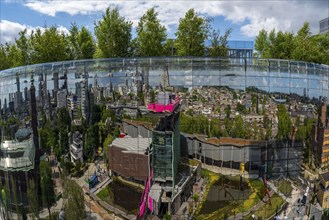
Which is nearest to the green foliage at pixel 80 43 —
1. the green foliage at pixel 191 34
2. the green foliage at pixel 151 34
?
the green foliage at pixel 151 34

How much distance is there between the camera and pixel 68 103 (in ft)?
32.1

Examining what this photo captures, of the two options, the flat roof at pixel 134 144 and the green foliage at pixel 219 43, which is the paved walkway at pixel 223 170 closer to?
the flat roof at pixel 134 144

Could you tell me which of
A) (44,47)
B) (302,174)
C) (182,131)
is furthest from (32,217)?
(44,47)

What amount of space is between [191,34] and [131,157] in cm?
1112

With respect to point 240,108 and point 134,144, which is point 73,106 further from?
point 240,108

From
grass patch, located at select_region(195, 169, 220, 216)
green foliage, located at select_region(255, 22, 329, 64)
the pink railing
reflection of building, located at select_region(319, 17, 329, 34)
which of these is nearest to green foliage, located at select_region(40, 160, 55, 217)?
the pink railing

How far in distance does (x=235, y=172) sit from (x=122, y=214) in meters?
4.11

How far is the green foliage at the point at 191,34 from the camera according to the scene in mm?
17984

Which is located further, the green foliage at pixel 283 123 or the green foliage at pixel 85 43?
the green foliage at pixel 85 43

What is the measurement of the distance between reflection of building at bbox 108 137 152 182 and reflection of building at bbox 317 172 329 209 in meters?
6.83

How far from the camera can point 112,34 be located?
61.0 ft

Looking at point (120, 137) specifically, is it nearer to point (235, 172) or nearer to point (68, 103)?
point (68, 103)

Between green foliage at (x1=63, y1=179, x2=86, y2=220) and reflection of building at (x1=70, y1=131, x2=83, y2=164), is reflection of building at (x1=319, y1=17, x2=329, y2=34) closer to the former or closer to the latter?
reflection of building at (x1=70, y1=131, x2=83, y2=164)

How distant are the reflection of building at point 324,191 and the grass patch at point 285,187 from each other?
1.58 meters
